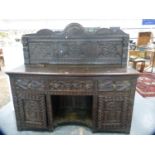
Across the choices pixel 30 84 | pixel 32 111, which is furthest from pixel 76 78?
pixel 32 111

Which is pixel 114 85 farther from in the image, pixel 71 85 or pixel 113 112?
pixel 71 85

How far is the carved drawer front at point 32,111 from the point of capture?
1743 millimetres

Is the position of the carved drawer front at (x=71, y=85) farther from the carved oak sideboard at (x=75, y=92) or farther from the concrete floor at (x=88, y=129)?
the concrete floor at (x=88, y=129)

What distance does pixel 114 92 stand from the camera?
5.44ft

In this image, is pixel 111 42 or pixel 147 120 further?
pixel 147 120

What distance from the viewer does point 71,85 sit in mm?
1631

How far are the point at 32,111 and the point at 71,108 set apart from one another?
63 centimetres

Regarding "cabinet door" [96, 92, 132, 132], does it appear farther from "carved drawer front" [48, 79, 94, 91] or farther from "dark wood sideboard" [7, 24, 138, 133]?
"carved drawer front" [48, 79, 94, 91]

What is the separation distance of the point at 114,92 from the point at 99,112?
304 mm

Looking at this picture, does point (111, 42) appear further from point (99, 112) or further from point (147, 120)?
point (147, 120)

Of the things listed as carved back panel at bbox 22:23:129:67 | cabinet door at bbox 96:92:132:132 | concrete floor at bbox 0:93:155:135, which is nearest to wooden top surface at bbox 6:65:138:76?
carved back panel at bbox 22:23:129:67

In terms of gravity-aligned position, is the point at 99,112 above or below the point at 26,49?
below
